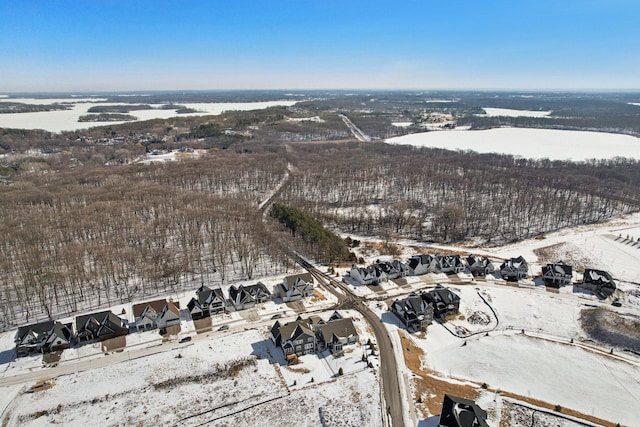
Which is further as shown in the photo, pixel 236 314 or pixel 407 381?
pixel 236 314

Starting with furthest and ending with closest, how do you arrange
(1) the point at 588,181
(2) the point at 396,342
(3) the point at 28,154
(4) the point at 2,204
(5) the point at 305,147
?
(5) the point at 305,147 < (3) the point at 28,154 < (1) the point at 588,181 < (4) the point at 2,204 < (2) the point at 396,342

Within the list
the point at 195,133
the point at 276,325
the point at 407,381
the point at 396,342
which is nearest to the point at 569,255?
the point at 396,342

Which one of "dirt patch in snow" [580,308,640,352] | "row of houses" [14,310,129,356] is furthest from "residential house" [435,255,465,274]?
"row of houses" [14,310,129,356]

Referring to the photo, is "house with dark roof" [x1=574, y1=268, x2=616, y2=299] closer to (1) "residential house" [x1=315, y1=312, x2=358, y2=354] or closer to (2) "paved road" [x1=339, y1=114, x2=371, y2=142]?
(1) "residential house" [x1=315, y1=312, x2=358, y2=354]

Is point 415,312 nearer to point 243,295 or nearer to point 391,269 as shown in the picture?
point 391,269

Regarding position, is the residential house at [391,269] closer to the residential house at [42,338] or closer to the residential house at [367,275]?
the residential house at [367,275]

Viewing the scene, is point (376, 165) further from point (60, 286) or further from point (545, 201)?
point (60, 286)

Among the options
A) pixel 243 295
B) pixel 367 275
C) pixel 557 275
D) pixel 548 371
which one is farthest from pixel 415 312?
pixel 557 275
